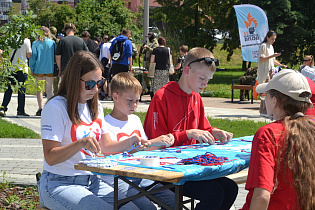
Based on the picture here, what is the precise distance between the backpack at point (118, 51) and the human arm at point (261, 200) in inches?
496

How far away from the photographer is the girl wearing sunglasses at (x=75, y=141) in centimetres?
337

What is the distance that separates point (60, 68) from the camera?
41.5 ft

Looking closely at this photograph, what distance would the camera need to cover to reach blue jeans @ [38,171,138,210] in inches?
131

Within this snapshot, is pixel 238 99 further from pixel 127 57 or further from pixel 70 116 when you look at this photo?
pixel 70 116

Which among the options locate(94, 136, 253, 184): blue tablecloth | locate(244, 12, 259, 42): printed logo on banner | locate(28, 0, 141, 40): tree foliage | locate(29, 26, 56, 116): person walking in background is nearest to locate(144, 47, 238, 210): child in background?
locate(94, 136, 253, 184): blue tablecloth

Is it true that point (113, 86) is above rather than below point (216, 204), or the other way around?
above

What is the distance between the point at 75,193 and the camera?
133 inches

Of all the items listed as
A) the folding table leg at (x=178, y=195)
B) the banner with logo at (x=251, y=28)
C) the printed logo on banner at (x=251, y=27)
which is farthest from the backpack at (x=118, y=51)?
the folding table leg at (x=178, y=195)

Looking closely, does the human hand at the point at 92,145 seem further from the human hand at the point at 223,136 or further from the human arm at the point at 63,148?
the human hand at the point at 223,136

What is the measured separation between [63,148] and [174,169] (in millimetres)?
793

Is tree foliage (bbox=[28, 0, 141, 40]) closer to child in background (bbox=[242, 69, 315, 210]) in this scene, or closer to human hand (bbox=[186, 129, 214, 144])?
human hand (bbox=[186, 129, 214, 144])

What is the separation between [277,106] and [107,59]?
13.9 meters

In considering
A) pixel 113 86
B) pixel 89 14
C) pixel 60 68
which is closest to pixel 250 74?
pixel 60 68

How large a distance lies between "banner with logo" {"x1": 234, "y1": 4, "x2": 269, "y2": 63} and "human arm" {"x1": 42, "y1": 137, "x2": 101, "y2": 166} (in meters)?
14.4
